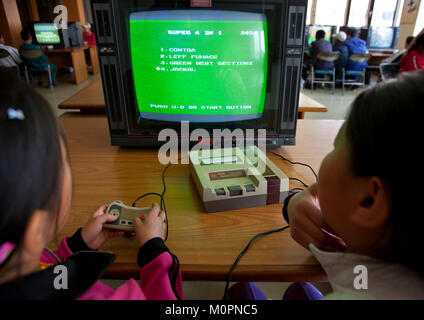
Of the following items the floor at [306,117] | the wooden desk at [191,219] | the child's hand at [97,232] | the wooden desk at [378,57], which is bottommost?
the floor at [306,117]

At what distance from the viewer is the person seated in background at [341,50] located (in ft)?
18.6

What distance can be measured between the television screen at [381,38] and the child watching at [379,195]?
6.94 m

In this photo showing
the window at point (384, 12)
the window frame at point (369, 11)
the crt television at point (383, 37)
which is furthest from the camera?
the window at point (384, 12)

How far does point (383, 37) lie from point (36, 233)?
736cm

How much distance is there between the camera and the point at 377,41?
611cm

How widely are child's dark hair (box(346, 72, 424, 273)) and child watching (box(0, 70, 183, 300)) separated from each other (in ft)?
1.23

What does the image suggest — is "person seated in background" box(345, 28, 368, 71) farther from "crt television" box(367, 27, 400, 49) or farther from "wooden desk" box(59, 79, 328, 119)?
"wooden desk" box(59, 79, 328, 119)

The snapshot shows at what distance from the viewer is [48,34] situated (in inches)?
214

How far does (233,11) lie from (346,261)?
0.75 metres

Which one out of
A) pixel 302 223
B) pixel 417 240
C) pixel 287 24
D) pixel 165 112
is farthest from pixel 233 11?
pixel 417 240

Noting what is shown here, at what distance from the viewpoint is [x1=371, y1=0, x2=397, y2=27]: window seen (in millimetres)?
6871

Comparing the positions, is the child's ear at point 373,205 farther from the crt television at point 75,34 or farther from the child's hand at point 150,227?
the crt television at point 75,34

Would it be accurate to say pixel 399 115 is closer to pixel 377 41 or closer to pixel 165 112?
pixel 165 112

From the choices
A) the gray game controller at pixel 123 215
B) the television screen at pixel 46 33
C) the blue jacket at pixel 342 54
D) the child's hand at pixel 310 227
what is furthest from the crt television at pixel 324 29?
the gray game controller at pixel 123 215
